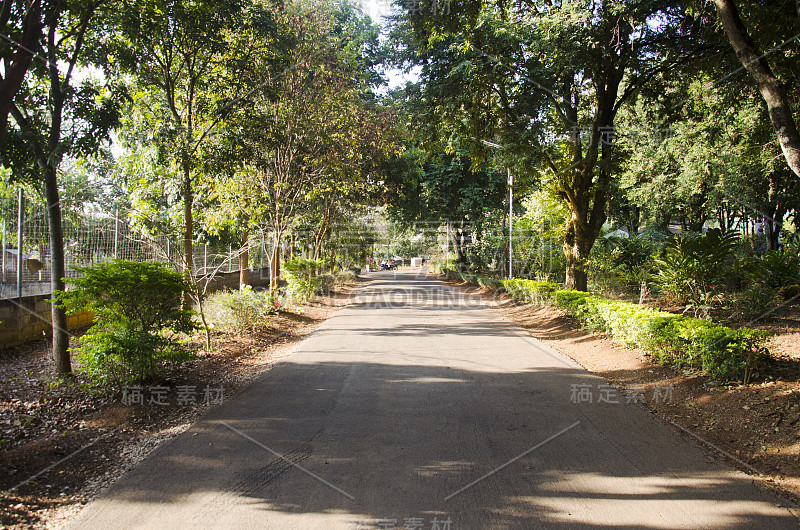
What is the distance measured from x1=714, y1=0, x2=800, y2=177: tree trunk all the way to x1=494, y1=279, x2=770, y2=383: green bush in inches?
82.7

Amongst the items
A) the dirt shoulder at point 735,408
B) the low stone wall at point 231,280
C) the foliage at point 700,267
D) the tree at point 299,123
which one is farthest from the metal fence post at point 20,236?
the foliage at point 700,267

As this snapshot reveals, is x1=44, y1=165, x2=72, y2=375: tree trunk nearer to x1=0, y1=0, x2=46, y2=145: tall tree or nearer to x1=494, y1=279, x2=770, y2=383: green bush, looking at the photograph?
x1=0, y1=0, x2=46, y2=145: tall tree

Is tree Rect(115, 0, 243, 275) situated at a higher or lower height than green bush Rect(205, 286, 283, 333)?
higher

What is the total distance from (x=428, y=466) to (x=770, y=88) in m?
5.87

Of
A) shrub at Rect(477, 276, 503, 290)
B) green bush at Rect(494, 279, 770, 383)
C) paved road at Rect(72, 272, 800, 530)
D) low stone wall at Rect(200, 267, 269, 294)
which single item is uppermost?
low stone wall at Rect(200, 267, 269, 294)

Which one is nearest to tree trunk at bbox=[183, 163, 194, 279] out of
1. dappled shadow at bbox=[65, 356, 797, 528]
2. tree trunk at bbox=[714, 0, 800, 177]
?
dappled shadow at bbox=[65, 356, 797, 528]

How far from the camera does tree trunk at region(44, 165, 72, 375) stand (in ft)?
20.9

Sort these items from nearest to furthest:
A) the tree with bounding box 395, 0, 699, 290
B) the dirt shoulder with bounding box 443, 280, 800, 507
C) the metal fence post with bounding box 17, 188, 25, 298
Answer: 1. the dirt shoulder with bounding box 443, 280, 800, 507
2. the metal fence post with bounding box 17, 188, 25, 298
3. the tree with bounding box 395, 0, 699, 290

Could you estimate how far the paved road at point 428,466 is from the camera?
3.63m

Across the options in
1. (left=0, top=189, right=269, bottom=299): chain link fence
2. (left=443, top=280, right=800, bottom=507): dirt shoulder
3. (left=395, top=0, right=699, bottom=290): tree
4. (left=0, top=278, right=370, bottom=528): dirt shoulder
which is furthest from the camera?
(left=395, top=0, right=699, bottom=290): tree

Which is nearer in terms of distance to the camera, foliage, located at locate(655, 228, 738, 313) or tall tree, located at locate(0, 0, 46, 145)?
tall tree, located at locate(0, 0, 46, 145)

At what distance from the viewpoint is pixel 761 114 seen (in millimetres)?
12531

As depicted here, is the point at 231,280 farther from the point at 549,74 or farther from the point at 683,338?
the point at 683,338

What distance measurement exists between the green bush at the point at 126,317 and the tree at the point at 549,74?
262 inches
